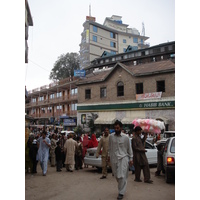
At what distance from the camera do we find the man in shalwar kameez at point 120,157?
227 inches

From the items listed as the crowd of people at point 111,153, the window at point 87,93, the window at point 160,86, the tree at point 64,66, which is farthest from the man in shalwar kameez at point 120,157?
the tree at point 64,66

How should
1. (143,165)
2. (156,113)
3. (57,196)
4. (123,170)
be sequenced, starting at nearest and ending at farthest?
(123,170) → (57,196) → (143,165) → (156,113)

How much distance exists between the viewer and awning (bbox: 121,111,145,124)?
27.0 meters

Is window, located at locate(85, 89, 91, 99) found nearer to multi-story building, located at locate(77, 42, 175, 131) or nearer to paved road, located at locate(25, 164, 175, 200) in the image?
multi-story building, located at locate(77, 42, 175, 131)

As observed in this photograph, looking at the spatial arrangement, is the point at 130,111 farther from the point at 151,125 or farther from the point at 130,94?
the point at 151,125

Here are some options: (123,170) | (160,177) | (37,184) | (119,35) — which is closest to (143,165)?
(160,177)

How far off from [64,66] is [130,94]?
2720cm

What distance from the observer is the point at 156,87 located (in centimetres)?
2567

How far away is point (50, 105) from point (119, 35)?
28.4 metres

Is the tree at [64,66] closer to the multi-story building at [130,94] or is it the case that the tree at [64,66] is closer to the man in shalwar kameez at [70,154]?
the multi-story building at [130,94]

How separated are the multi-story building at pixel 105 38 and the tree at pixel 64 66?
162 inches

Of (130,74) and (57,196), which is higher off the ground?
(130,74)

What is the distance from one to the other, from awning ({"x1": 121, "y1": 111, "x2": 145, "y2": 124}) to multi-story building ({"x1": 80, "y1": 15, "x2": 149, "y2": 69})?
93.1ft

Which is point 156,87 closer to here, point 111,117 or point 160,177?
point 111,117
